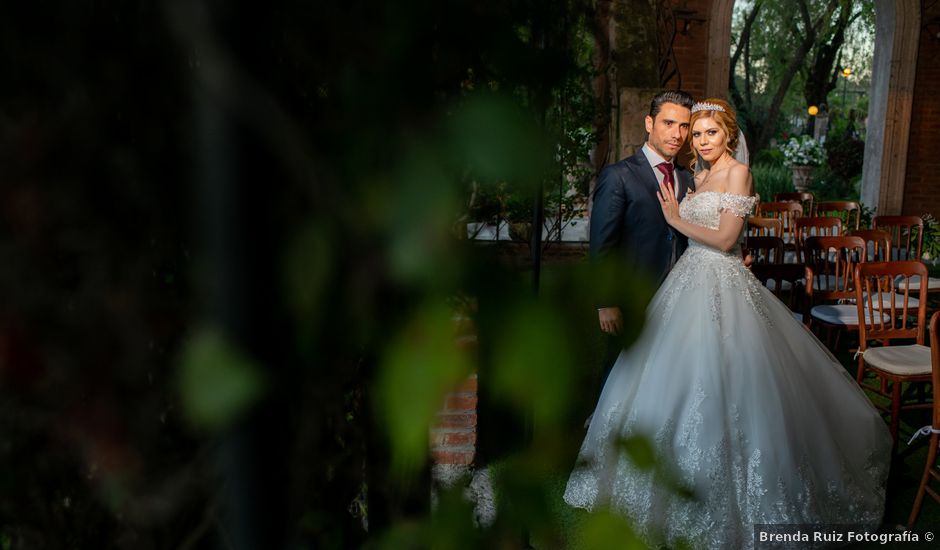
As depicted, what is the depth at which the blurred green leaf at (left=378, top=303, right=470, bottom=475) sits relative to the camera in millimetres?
346

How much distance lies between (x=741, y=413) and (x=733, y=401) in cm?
6

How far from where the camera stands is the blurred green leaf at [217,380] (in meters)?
0.35

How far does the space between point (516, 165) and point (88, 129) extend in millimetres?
365

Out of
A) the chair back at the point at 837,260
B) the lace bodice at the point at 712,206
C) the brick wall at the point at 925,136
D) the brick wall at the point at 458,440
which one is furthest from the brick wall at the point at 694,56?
the brick wall at the point at 458,440

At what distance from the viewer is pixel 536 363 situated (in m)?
0.36

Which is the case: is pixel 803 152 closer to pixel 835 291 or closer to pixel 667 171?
pixel 835 291

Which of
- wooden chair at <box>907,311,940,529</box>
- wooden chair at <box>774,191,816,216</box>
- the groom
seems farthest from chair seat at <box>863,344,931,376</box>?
wooden chair at <box>774,191,816,216</box>

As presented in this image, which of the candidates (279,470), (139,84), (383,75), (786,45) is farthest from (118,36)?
(786,45)

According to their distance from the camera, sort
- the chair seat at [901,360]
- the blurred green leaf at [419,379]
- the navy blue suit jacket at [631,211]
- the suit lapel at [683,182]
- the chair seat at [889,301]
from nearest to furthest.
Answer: the blurred green leaf at [419,379]
the navy blue suit jacket at [631,211]
the chair seat at [901,360]
the suit lapel at [683,182]
the chair seat at [889,301]

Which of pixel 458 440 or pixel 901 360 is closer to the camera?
pixel 458 440

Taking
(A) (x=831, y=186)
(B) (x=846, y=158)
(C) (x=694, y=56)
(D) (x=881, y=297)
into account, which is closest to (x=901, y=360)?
(D) (x=881, y=297)

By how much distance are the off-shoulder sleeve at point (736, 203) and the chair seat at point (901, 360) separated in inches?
50.4

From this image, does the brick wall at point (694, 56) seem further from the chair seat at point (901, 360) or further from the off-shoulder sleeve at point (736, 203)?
the off-shoulder sleeve at point (736, 203)

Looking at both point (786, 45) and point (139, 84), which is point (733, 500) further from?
point (786, 45)
